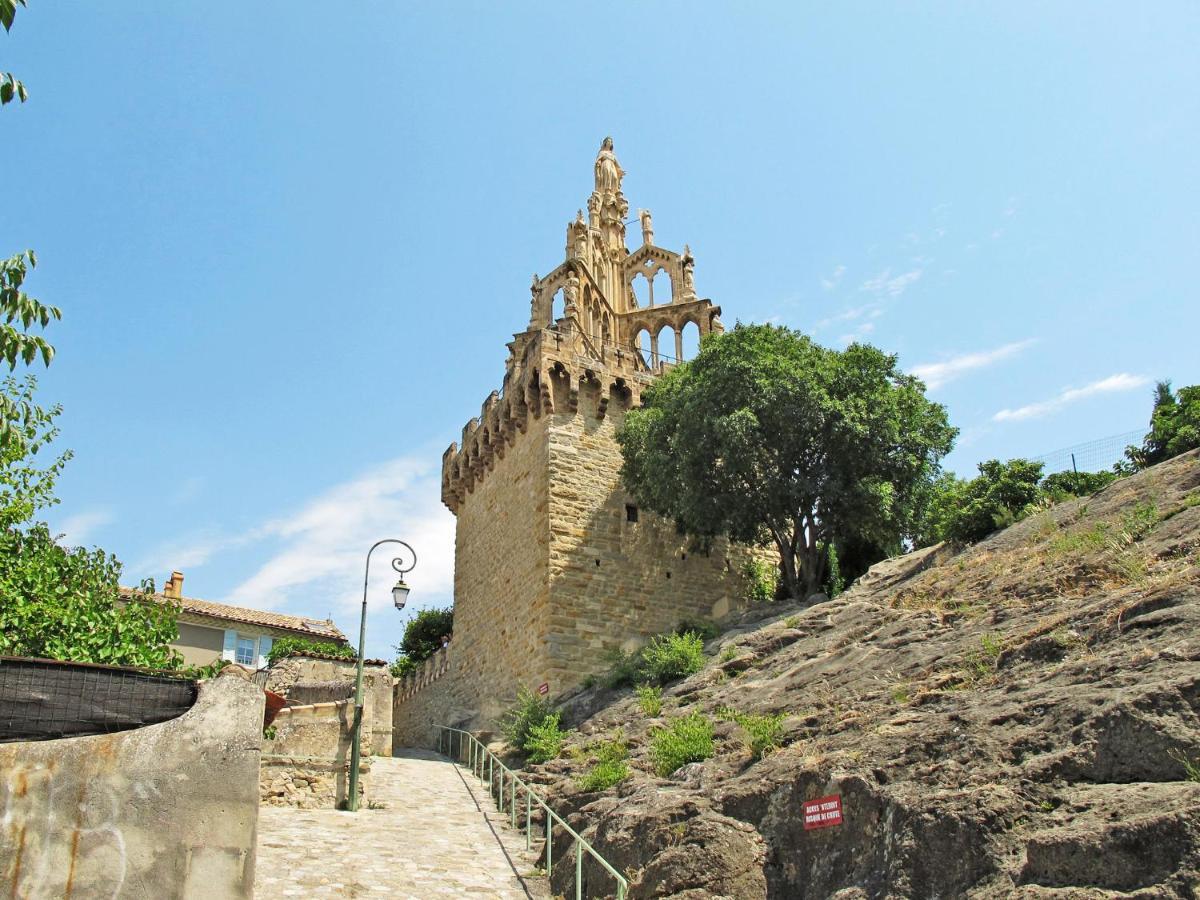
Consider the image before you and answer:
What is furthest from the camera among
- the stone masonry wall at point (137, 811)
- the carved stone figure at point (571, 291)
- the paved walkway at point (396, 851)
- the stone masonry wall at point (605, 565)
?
the carved stone figure at point (571, 291)

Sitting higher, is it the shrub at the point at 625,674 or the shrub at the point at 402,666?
the shrub at the point at 402,666

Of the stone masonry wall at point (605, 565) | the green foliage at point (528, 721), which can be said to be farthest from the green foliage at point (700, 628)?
the green foliage at point (528, 721)

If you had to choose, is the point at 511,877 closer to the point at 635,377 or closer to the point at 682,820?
the point at 682,820

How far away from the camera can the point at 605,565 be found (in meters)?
25.1

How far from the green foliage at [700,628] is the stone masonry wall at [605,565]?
43.9 inches

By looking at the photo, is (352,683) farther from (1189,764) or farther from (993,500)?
(1189,764)

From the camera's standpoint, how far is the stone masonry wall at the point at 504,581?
24688 millimetres

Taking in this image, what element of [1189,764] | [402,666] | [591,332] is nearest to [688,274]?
[591,332]

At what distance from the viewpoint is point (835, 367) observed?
926 inches

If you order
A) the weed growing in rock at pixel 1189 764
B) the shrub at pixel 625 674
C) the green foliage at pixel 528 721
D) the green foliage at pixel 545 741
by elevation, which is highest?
the shrub at pixel 625 674

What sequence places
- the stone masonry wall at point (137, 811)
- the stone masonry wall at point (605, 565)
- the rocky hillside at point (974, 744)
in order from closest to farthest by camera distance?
the stone masonry wall at point (137, 811)
the rocky hillside at point (974, 744)
the stone masonry wall at point (605, 565)

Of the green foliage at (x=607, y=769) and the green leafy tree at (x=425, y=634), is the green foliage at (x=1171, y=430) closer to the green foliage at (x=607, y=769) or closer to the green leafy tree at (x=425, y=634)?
the green foliage at (x=607, y=769)

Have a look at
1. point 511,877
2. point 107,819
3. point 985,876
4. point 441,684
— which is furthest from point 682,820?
point 441,684

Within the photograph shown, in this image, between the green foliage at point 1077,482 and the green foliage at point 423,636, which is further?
the green foliage at point 423,636
